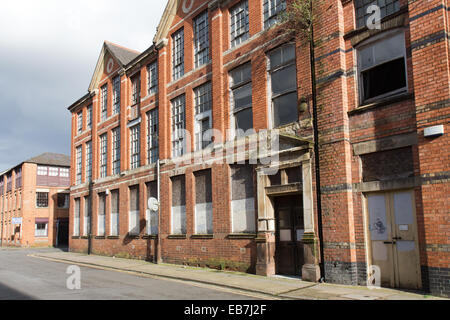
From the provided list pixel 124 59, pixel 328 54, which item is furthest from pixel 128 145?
pixel 328 54

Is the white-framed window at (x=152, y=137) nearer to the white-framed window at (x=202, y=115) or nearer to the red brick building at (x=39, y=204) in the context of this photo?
the white-framed window at (x=202, y=115)

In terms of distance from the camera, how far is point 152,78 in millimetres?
21625

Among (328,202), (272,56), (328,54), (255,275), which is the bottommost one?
(255,275)

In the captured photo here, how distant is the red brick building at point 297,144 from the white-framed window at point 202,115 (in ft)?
0.23

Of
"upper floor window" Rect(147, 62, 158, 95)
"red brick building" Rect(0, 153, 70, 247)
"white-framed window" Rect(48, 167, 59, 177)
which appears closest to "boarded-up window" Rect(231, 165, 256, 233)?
"upper floor window" Rect(147, 62, 158, 95)

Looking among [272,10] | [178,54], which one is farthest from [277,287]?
[178,54]

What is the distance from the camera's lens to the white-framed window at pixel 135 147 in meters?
22.3

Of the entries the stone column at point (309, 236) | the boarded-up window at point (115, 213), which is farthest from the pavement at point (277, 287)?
the boarded-up window at point (115, 213)

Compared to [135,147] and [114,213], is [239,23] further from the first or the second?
[114,213]

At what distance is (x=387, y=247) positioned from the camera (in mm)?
10281

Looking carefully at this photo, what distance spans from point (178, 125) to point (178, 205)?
374 cm

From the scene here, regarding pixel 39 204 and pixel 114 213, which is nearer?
pixel 114 213

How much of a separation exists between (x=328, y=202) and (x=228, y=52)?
764 centimetres

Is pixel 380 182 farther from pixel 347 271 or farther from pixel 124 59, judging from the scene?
pixel 124 59
